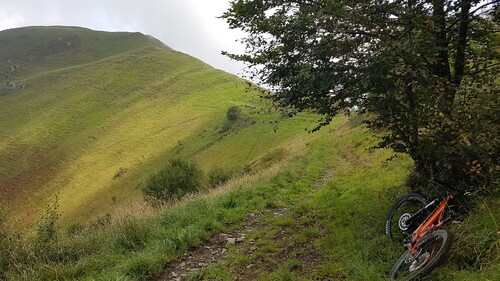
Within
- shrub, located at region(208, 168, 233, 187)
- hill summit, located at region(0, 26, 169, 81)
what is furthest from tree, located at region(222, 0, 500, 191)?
hill summit, located at region(0, 26, 169, 81)

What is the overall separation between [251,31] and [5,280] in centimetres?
709

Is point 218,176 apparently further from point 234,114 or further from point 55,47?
point 55,47

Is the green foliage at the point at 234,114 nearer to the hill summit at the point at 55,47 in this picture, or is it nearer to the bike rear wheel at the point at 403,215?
the bike rear wheel at the point at 403,215

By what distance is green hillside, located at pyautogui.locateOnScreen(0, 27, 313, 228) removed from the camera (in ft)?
168

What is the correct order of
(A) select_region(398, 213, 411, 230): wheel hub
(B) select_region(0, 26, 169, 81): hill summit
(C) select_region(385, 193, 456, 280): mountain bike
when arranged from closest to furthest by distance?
(C) select_region(385, 193, 456, 280): mountain bike
(A) select_region(398, 213, 411, 230): wheel hub
(B) select_region(0, 26, 169, 81): hill summit

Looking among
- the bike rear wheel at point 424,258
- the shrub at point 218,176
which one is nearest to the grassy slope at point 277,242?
the bike rear wheel at point 424,258

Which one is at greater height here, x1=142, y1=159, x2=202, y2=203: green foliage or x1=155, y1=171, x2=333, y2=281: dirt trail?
x1=155, y1=171, x2=333, y2=281: dirt trail

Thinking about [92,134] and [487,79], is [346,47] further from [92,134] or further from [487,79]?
[92,134]

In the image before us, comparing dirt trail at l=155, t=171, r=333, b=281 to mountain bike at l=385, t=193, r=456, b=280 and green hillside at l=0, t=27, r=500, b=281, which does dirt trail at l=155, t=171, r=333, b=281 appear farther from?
mountain bike at l=385, t=193, r=456, b=280

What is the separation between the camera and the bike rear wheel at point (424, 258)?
466 cm

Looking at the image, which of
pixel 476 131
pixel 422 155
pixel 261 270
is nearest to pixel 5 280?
pixel 261 270

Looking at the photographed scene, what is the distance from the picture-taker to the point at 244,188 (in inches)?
514

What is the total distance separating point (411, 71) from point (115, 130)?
75.1 metres

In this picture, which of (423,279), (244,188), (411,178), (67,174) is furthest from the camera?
(67,174)
